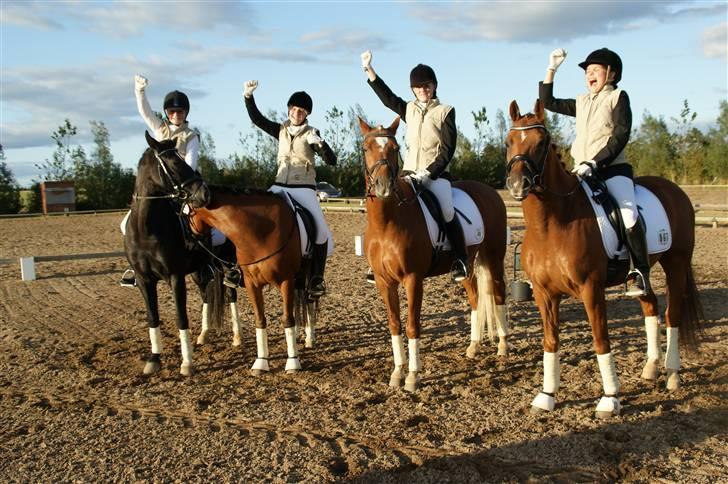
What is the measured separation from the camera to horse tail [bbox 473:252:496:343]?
278 inches

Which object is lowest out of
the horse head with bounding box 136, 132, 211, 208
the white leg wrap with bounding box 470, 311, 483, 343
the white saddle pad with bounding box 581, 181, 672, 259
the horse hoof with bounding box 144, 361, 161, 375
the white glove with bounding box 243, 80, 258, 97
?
the horse hoof with bounding box 144, 361, 161, 375

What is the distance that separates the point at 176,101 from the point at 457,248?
3380 mm

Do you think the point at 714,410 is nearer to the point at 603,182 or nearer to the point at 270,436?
the point at 603,182

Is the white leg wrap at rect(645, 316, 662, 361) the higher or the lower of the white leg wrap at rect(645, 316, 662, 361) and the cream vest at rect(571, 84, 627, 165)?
the lower

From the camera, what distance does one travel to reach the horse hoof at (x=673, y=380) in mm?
5559

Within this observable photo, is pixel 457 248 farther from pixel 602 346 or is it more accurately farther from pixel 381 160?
pixel 602 346

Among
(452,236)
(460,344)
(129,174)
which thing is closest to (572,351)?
(460,344)

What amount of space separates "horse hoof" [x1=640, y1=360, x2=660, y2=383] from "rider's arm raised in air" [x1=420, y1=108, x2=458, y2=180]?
2.63 meters

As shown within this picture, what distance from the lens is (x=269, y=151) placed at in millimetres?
49531

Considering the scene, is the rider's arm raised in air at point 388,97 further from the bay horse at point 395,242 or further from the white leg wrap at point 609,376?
the white leg wrap at point 609,376

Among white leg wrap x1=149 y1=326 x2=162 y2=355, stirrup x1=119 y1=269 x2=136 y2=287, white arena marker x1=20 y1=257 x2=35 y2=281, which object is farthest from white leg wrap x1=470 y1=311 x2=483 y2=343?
white arena marker x1=20 y1=257 x2=35 y2=281

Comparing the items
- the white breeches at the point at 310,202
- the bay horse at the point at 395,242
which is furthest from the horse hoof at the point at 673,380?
the white breeches at the point at 310,202

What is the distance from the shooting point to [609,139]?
525cm

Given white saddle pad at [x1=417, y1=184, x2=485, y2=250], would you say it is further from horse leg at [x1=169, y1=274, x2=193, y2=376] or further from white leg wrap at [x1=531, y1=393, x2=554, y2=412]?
horse leg at [x1=169, y1=274, x2=193, y2=376]
